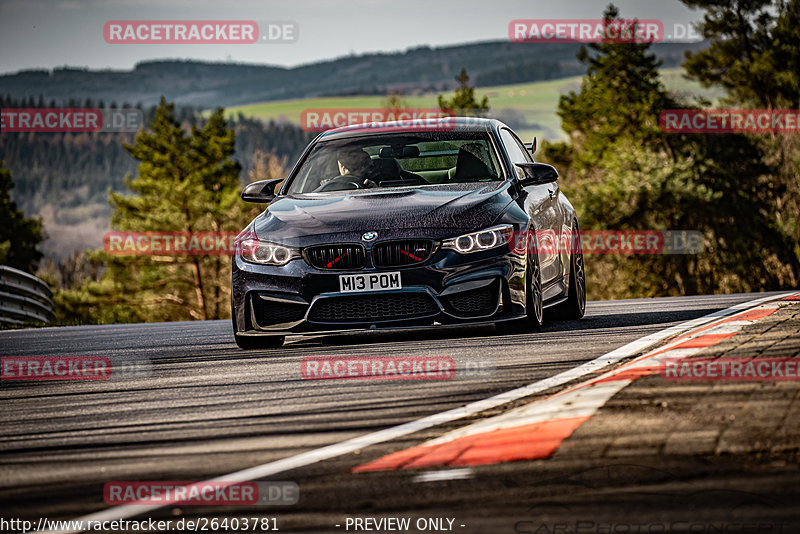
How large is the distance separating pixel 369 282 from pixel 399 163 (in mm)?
1846

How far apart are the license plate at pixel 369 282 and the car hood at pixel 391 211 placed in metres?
0.34

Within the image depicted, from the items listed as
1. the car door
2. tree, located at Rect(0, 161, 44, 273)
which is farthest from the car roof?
tree, located at Rect(0, 161, 44, 273)

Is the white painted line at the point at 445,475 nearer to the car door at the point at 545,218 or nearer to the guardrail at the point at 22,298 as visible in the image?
the car door at the point at 545,218

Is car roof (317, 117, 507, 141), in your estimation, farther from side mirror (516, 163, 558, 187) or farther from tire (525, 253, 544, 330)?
tire (525, 253, 544, 330)

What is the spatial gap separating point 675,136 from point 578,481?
177 ft

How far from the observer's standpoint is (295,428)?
16.5 ft

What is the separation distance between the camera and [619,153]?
53.4 meters

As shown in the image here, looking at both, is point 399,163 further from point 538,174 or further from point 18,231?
point 18,231

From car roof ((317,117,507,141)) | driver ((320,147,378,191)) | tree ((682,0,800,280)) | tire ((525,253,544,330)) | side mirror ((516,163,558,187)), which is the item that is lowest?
tire ((525,253,544,330))

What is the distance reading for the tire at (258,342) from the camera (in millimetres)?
8875

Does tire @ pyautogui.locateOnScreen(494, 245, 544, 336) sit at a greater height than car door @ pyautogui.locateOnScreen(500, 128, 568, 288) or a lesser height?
lesser

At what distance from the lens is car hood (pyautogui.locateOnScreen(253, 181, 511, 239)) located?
8.38 m

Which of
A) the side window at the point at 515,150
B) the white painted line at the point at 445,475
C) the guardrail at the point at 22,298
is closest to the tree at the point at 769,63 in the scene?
the guardrail at the point at 22,298

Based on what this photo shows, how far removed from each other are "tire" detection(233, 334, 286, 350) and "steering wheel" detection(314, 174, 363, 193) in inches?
53.4
